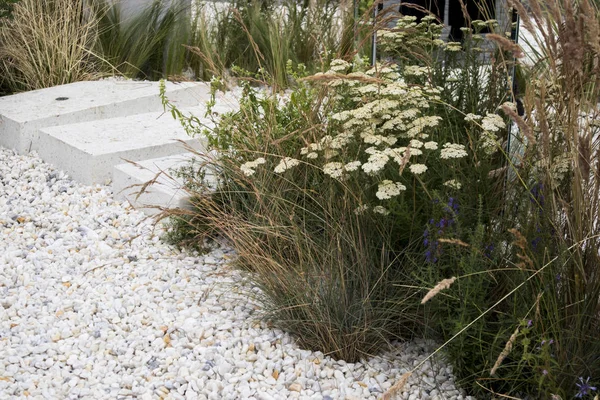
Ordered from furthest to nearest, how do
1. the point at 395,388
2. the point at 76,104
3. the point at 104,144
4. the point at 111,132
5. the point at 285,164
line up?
the point at 76,104 → the point at 111,132 → the point at 104,144 → the point at 285,164 → the point at 395,388

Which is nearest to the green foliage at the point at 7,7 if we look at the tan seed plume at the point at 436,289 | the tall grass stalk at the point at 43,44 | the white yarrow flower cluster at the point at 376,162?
the tall grass stalk at the point at 43,44

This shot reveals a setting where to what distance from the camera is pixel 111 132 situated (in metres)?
4.76

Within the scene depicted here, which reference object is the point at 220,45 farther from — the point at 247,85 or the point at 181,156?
the point at 247,85

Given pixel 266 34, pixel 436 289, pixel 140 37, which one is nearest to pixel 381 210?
pixel 436 289

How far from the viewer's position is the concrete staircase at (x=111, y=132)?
13.2ft

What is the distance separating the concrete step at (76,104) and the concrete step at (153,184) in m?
0.81

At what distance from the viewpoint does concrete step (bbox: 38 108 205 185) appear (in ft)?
14.1

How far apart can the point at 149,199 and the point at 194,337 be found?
128 cm

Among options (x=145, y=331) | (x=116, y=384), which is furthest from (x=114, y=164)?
(x=116, y=384)

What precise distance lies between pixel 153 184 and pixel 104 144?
78 centimetres

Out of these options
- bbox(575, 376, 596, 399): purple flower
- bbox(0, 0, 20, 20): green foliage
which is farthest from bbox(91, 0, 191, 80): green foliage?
bbox(575, 376, 596, 399): purple flower

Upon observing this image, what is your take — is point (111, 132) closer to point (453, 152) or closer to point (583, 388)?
point (453, 152)

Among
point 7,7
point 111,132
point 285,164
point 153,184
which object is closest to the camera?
point 285,164

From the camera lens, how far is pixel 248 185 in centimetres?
333
